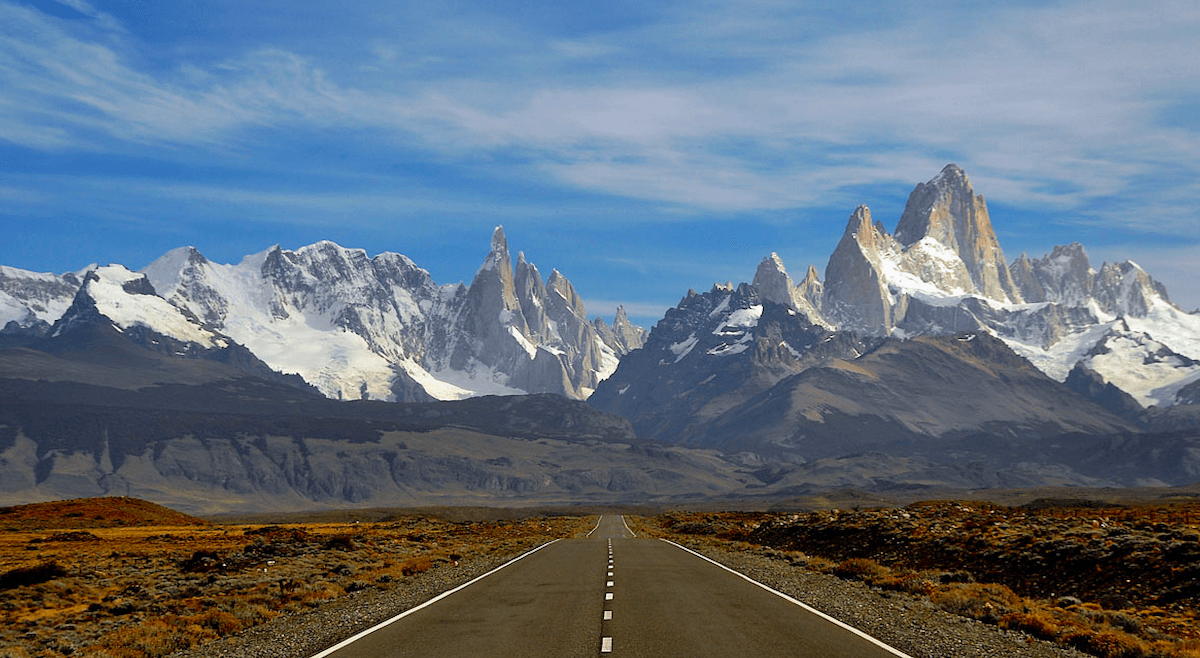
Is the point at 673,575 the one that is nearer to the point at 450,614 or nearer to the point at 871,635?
the point at 450,614

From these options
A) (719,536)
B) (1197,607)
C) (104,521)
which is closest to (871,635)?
(1197,607)

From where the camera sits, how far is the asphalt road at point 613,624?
2114cm

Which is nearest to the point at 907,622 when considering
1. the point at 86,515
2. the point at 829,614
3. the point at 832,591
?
the point at 829,614

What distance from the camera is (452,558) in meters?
53.2

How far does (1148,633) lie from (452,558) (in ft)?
118

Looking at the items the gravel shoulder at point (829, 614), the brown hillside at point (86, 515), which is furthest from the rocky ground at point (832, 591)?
the brown hillside at point (86, 515)

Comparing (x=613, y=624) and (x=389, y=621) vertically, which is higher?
(x=613, y=624)

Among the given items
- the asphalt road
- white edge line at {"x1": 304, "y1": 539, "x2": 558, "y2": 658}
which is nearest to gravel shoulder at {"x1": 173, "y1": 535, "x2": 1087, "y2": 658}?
white edge line at {"x1": 304, "y1": 539, "x2": 558, "y2": 658}

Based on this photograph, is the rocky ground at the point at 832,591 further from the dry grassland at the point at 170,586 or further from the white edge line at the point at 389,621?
the white edge line at the point at 389,621

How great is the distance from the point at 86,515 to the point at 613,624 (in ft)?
394

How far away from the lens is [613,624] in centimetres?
2488

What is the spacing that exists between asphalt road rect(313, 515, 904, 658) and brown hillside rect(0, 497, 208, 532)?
92.1 metres

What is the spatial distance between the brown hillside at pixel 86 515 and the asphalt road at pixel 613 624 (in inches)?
3626

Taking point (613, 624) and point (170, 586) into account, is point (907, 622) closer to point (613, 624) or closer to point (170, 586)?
point (613, 624)
